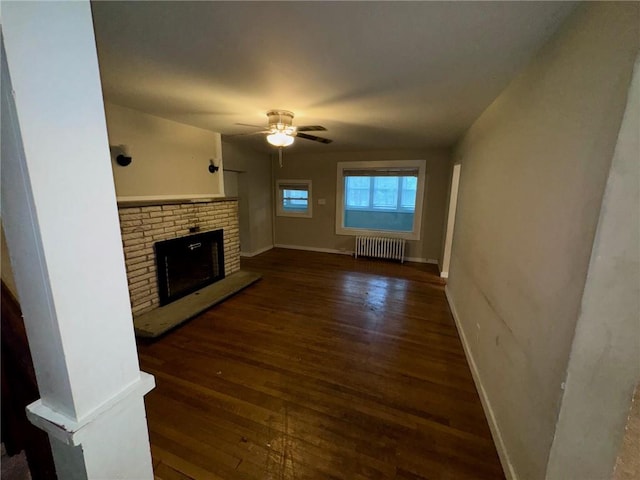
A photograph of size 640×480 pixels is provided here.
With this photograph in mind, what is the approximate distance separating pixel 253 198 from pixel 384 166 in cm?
284

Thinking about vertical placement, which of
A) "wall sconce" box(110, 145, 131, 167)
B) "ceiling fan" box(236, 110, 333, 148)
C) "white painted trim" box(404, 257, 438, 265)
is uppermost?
"ceiling fan" box(236, 110, 333, 148)

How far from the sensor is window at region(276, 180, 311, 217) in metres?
6.08

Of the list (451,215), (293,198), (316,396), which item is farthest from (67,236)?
(293,198)

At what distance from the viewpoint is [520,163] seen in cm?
154

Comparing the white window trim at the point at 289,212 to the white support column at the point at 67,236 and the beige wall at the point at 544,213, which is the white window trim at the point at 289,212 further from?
the white support column at the point at 67,236

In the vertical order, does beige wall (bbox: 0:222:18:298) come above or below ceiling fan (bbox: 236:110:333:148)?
below

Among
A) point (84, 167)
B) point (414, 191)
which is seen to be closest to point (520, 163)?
A: point (84, 167)

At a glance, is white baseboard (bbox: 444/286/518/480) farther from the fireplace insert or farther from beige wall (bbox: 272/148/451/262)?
the fireplace insert

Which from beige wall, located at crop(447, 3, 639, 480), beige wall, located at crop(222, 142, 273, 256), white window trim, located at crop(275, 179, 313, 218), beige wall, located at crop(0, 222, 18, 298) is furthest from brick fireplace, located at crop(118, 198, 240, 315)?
beige wall, located at crop(447, 3, 639, 480)

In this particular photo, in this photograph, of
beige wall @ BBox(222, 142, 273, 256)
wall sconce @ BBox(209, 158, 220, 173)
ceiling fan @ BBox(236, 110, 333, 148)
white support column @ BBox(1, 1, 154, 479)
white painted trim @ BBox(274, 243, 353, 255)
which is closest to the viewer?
white support column @ BBox(1, 1, 154, 479)

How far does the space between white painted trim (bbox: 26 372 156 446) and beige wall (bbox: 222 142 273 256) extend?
184 inches

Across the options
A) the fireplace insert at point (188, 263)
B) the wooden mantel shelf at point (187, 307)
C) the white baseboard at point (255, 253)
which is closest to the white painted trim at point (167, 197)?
the fireplace insert at point (188, 263)

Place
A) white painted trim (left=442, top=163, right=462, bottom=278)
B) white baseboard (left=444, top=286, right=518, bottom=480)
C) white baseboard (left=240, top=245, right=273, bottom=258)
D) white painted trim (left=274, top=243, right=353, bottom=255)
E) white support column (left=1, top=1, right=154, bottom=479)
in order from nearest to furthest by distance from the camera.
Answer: white support column (left=1, top=1, right=154, bottom=479)
white baseboard (left=444, top=286, right=518, bottom=480)
white painted trim (left=442, top=163, right=462, bottom=278)
white baseboard (left=240, top=245, right=273, bottom=258)
white painted trim (left=274, top=243, right=353, bottom=255)

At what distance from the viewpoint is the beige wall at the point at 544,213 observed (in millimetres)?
904
